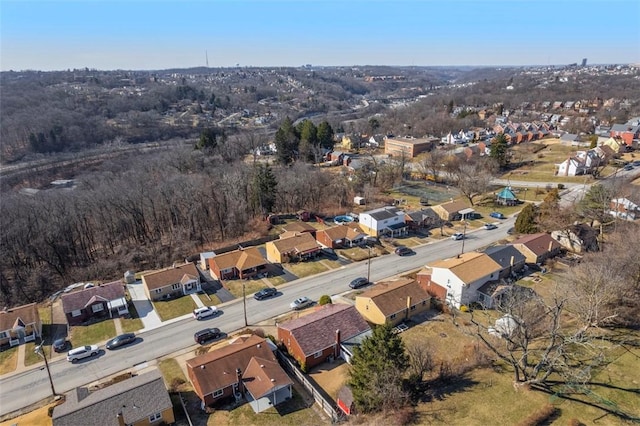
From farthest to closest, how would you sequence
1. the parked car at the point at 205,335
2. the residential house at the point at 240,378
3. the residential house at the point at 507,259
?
the residential house at the point at 507,259 < the parked car at the point at 205,335 < the residential house at the point at 240,378

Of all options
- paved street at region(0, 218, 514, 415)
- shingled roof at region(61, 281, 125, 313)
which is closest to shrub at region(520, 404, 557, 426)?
paved street at region(0, 218, 514, 415)

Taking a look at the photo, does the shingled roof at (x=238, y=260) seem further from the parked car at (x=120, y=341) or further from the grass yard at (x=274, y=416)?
the grass yard at (x=274, y=416)

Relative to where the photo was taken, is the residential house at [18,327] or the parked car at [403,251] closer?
→ the residential house at [18,327]

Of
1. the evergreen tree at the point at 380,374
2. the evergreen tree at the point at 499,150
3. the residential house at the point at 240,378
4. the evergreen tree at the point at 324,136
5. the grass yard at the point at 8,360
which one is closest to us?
the evergreen tree at the point at 380,374

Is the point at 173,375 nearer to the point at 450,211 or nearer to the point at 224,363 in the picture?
the point at 224,363

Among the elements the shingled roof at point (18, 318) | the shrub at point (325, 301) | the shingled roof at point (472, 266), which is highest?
the shingled roof at point (472, 266)

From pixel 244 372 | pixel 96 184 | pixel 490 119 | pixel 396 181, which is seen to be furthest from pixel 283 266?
pixel 490 119

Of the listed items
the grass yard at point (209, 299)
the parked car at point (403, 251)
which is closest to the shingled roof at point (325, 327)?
the grass yard at point (209, 299)
